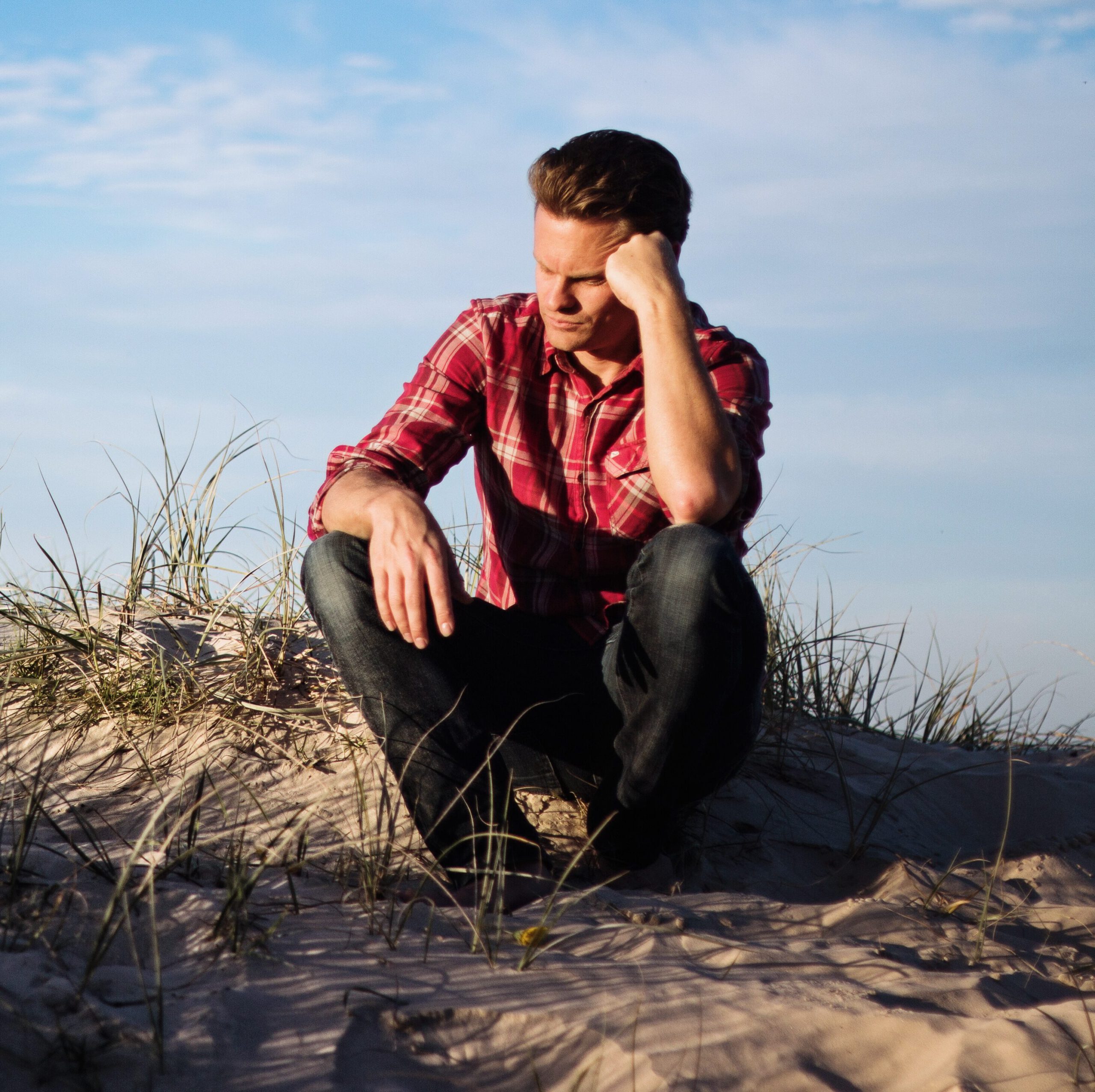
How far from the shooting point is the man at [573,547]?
217cm

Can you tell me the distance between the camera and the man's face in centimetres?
250

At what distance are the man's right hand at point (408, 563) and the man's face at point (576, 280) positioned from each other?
597mm

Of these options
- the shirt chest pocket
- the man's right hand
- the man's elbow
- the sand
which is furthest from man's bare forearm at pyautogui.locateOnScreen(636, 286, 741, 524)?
the sand

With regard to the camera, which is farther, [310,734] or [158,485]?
[158,485]

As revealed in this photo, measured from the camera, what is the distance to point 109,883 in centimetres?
184

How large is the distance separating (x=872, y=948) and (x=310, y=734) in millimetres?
1604

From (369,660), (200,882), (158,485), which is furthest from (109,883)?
(158,485)

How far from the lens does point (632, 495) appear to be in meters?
2.56

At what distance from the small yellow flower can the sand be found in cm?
2

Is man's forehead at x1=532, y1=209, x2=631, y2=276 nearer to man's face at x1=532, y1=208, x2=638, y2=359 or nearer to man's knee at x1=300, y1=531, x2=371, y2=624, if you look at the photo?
man's face at x1=532, y1=208, x2=638, y2=359

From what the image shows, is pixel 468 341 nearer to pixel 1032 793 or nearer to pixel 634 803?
pixel 634 803

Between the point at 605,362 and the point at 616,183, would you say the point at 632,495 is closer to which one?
the point at 605,362

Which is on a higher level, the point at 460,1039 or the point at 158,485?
the point at 158,485

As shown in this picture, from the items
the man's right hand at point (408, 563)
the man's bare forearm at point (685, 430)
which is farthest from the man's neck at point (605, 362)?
the man's right hand at point (408, 563)
